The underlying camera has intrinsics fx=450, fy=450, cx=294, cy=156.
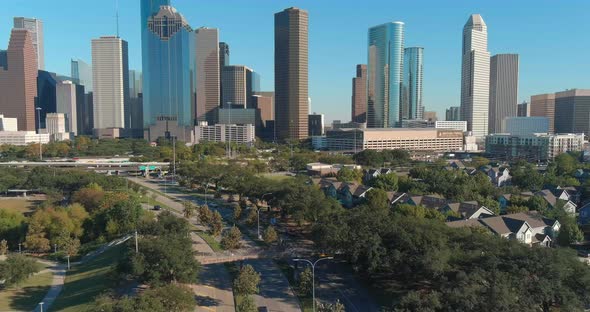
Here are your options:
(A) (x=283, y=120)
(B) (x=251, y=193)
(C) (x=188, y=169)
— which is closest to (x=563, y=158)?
(B) (x=251, y=193)

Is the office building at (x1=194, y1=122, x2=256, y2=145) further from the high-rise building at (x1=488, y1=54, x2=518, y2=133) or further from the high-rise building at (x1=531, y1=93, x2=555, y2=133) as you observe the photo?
the high-rise building at (x1=531, y1=93, x2=555, y2=133)

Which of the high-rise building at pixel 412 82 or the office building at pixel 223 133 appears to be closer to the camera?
the office building at pixel 223 133

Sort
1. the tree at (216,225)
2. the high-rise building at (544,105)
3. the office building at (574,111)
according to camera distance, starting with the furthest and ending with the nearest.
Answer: the high-rise building at (544,105)
the office building at (574,111)
the tree at (216,225)

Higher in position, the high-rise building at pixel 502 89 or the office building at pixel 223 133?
the high-rise building at pixel 502 89

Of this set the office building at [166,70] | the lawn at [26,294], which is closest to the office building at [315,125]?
the office building at [166,70]

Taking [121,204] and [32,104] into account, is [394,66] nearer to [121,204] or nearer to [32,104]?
[32,104]

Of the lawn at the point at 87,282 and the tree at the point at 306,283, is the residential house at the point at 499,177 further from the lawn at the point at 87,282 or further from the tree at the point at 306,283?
the lawn at the point at 87,282

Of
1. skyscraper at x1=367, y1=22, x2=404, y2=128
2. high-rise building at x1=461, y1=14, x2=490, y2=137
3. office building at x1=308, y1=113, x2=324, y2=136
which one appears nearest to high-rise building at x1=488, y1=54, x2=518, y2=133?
high-rise building at x1=461, y1=14, x2=490, y2=137

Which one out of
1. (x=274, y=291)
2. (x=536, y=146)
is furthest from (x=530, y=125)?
(x=274, y=291)

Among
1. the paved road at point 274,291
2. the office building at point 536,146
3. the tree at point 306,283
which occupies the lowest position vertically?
the paved road at point 274,291
